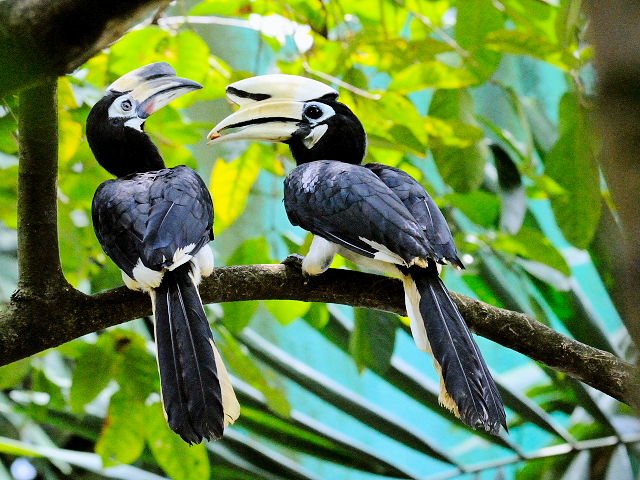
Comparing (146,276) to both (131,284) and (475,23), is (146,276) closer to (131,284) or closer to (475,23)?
(131,284)

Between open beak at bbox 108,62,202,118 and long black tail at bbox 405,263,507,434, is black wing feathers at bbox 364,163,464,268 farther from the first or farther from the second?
open beak at bbox 108,62,202,118

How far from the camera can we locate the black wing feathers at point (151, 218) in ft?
5.23

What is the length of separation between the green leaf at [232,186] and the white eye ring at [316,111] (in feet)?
0.77

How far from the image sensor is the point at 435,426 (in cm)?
504

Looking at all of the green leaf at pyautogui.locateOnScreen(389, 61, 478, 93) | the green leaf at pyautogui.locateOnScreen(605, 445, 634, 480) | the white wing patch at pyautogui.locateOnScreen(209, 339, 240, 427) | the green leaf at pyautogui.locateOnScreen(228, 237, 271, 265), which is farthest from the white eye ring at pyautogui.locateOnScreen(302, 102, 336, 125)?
the green leaf at pyautogui.locateOnScreen(605, 445, 634, 480)

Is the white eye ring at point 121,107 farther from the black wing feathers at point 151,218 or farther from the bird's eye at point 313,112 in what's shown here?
the bird's eye at point 313,112

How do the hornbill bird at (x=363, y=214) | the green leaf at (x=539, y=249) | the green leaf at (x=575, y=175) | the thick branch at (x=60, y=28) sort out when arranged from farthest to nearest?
1. the green leaf at (x=539, y=249)
2. the green leaf at (x=575, y=175)
3. the hornbill bird at (x=363, y=214)
4. the thick branch at (x=60, y=28)

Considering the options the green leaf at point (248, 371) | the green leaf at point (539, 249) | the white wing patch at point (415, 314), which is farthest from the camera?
the green leaf at point (539, 249)

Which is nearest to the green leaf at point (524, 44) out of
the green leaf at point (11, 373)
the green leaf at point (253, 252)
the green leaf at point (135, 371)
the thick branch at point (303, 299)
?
the thick branch at point (303, 299)

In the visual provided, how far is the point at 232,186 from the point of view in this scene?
2199 millimetres

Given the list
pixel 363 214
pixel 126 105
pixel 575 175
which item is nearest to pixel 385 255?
pixel 363 214

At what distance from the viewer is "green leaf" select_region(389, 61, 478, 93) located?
2111 mm

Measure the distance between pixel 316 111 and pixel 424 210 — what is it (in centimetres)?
44

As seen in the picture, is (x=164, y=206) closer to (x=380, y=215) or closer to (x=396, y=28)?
(x=380, y=215)
